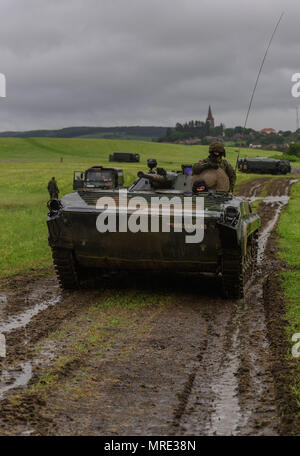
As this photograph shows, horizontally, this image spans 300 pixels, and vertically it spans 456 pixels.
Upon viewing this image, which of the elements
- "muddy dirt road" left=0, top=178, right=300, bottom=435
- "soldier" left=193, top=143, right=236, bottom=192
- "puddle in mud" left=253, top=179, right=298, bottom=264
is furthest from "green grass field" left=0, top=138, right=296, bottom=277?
"puddle in mud" left=253, top=179, right=298, bottom=264

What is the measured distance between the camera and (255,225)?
1138cm

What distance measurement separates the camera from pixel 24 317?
7926 mm

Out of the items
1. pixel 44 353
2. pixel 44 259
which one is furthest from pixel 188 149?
pixel 44 353

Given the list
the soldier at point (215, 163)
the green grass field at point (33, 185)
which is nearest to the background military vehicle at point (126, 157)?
the green grass field at point (33, 185)

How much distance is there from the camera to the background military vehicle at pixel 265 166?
2160 inches

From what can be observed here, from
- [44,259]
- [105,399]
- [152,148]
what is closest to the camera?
[105,399]

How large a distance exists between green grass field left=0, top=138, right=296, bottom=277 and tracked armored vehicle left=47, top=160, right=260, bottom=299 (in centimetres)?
303

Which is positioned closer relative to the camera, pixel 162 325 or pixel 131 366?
pixel 131 366

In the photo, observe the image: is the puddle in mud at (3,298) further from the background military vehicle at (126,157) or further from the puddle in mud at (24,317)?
the background military vehicle at (126,157)

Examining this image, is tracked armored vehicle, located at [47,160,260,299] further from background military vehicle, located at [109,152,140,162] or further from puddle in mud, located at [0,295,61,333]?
background military vehicle, located at [109,152,140,162]

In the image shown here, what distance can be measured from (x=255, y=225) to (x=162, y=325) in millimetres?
4348

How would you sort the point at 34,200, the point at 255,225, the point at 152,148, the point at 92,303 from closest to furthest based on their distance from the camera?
the point at 92,303
the point at 255,225
the point at 34,200
the point at 152,148

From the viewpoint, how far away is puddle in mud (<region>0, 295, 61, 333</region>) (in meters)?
7.39
